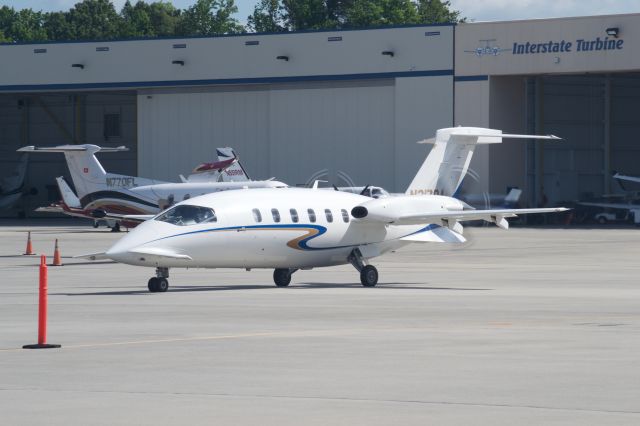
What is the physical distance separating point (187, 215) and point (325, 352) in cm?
1107

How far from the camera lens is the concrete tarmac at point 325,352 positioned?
11391mm

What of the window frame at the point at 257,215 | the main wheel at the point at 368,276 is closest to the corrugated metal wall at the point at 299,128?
the main wheel at the point at 368,276

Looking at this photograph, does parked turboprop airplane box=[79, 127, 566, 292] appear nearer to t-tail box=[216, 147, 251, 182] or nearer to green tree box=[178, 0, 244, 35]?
t-tail box=[216, 147, 251, 182]

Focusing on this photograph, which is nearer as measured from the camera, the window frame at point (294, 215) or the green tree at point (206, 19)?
the window frame at point (294, 215)

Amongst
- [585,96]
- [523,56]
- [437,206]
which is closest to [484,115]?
[523,56]

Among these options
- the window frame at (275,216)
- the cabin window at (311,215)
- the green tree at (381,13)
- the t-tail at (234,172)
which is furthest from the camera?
the green tree at (381,13)

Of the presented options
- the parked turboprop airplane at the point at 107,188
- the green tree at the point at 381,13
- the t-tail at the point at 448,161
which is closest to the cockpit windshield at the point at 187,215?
the t-tail at the point at 448,161

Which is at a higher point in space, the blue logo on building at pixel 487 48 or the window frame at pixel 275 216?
the blue logo on building at pixel 487 48

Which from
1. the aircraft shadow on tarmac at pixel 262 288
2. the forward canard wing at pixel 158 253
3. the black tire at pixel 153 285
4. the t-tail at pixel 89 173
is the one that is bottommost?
the aircraft shadow on tarmac at pixel 262 288

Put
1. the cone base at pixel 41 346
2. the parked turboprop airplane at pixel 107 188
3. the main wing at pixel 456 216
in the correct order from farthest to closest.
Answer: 1. the parked turboprop airplane at pixel 107 188
2. the main wing at pixel 456 216
3. the cone base at pixel 41 346

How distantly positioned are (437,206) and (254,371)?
52.7ft

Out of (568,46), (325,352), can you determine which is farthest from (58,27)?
(325,352)

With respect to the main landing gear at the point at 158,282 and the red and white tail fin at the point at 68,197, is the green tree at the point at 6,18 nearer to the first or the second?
the red and white tail fin at the point at 68,197

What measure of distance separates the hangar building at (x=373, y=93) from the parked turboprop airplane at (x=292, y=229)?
37.8 meters
